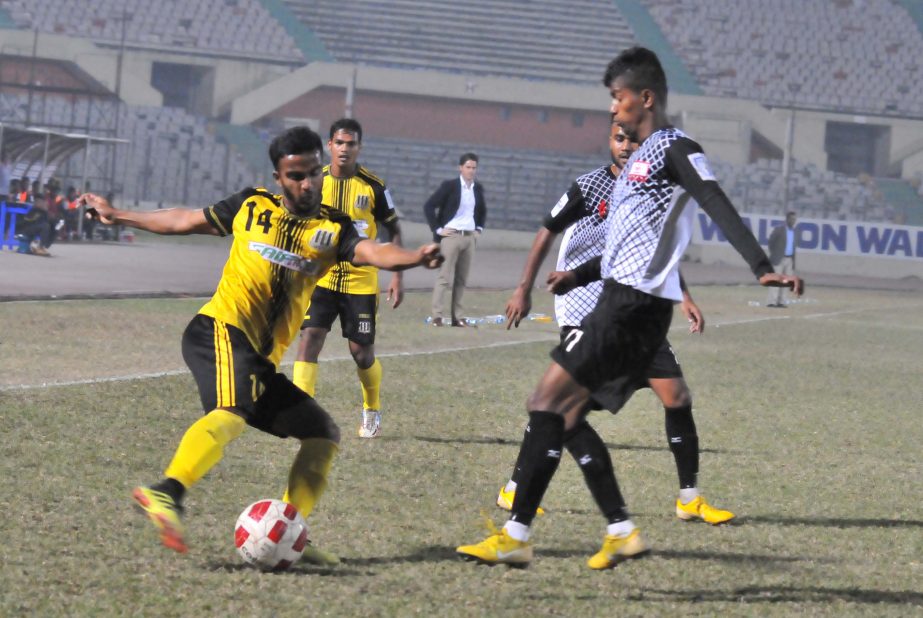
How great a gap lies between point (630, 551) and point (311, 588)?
1204mm

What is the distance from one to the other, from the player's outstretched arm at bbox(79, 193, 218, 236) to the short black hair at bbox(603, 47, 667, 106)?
1706 mm

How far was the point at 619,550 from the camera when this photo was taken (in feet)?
17.9

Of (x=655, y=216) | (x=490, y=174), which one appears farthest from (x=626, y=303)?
(x=490, y=174)

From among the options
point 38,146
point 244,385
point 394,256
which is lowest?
point 244,385

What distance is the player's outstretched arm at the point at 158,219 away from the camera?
5.77 m

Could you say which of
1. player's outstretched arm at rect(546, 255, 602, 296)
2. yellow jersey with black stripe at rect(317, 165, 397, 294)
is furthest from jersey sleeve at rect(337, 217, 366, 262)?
yellow jersey with black stripe at rect(317, 165, 397, 294)

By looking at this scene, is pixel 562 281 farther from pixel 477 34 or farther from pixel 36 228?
pixel 477 34

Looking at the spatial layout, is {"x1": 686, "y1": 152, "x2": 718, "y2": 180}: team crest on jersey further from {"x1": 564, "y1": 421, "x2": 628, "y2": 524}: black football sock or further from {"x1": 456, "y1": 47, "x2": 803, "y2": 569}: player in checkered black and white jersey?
{"x1": 564, "y1": 421, "x2": 628, "y2": 524}: black football sock

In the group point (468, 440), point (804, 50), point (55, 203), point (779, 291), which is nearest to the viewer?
point (468, 440)

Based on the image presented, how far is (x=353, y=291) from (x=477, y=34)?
47.5 meters

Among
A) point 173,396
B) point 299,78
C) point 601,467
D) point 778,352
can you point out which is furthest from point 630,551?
point 299,78

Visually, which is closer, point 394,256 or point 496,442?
point 394,256

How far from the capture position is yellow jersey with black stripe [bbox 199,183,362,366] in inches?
221

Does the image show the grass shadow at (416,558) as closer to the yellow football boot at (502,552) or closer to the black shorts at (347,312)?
the yellow football boot at (502,552)
